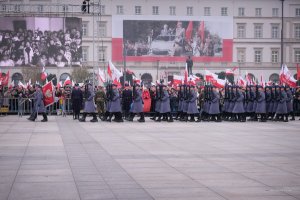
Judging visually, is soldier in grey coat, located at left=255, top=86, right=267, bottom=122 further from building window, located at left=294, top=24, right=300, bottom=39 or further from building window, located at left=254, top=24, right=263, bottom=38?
building window, located at left=254, top=24, right=263, bottom=38

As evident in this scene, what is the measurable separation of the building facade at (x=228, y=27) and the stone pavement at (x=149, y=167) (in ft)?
197

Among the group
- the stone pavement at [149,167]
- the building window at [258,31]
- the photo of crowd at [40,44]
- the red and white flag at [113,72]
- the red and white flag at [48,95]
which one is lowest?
the stone pavement at [149,167]

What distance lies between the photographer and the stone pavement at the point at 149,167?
28.5 feet

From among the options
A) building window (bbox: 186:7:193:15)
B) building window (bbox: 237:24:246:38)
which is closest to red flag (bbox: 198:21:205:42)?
building window (bbox: 186:7:193:15)

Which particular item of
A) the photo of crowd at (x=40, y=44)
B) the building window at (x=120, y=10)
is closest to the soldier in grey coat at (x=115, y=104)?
the photo of crowd at (x=40, y=44)

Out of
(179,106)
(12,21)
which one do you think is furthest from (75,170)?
(12,21)

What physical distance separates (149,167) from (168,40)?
215ft

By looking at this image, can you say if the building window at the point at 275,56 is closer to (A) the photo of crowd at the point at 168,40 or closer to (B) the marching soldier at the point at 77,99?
(A) the photo of crowd at the point at 168,40

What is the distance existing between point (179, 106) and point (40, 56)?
111 feet

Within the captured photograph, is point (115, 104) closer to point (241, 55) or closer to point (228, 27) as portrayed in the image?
point (228, 27)

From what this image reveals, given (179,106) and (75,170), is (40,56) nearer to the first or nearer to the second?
(179,106)

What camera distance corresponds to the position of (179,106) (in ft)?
90.0

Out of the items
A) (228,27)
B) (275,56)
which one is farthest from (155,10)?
(275,56)

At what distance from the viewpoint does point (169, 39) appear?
76.3 meters
